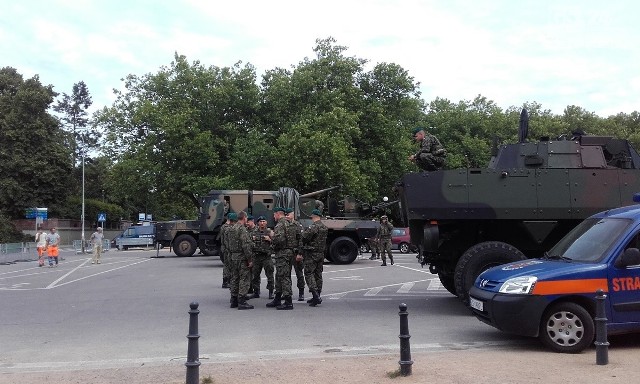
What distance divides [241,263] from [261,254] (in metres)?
1.17

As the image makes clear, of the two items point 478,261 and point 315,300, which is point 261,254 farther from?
point 478,261

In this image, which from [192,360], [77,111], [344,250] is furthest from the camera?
[77,111]

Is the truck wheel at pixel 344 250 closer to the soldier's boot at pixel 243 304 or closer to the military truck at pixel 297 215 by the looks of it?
the military truck at pixel 297 215

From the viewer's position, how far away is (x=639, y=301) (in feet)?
25.7

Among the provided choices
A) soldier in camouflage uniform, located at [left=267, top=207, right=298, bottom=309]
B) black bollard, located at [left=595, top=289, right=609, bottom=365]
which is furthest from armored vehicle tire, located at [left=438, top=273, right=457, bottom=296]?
black bollard, located at [left=595, top=289, right=609, bottom=365]

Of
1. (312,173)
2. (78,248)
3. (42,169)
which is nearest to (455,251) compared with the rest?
(312,173)

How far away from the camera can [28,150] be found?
5297 centimetres

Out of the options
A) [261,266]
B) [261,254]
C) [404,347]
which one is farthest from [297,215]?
[404,347]

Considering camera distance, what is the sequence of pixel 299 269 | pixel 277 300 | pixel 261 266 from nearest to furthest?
pixel 277 300 < pixel 299 269 < pixel 261 266

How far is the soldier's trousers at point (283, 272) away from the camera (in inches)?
467

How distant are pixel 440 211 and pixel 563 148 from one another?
8.15 feet

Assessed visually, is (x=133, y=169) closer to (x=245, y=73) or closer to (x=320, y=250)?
(x=245, y=73)

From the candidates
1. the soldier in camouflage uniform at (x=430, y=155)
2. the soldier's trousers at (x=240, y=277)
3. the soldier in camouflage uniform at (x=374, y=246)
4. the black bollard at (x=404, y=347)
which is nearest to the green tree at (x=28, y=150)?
the soldier in camouflage uniform at (x=374, y=246)

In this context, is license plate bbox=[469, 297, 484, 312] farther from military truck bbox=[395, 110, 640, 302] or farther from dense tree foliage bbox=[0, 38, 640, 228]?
dense tree foliage bbox=[0, 38, 640, 228]
